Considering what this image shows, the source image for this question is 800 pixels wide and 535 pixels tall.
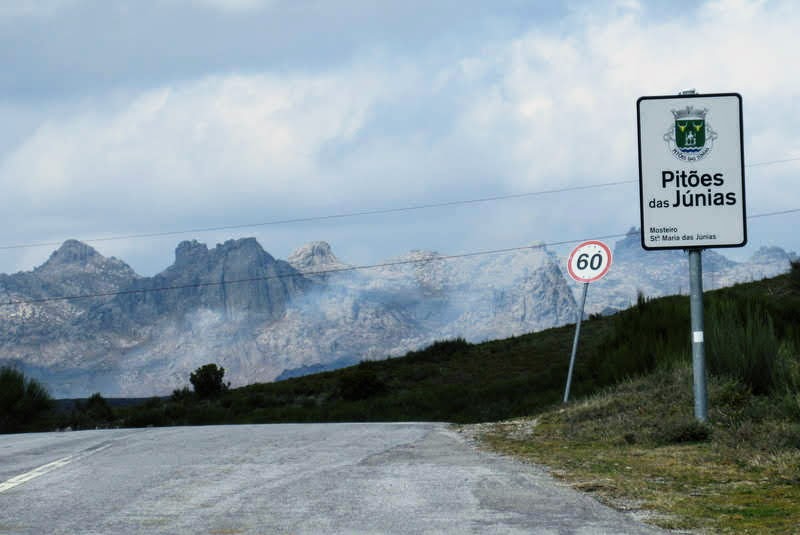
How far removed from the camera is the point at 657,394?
13.7m

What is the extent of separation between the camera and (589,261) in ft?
57.4

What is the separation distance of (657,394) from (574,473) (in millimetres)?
5114

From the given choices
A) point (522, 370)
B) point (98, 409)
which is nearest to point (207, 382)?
point (98, 409)

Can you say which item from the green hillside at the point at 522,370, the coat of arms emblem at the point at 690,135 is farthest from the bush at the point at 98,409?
the coat of arms emblem at the point at 690,135

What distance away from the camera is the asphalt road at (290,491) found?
256 inches

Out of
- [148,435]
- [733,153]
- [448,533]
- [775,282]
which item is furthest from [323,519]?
[775,282]

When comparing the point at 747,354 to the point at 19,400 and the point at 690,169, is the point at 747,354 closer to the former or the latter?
the point at 690,169

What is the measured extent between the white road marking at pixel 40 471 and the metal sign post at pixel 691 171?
21.6 feet

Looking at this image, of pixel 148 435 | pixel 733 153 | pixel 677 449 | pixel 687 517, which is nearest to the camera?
pixel 687 517

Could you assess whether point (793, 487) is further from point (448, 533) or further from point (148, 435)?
point (148, 435)

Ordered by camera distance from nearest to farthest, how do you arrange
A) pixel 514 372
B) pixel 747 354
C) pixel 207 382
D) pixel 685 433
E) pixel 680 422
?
pixel 685 433 → pixel 680 422 → pixel 747 354 → pixel 514 372 → pixel 207 382

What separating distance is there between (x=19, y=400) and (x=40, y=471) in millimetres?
35486

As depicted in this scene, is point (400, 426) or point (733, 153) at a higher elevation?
point (733, 153)

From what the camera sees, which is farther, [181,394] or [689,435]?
[181,394]
